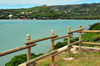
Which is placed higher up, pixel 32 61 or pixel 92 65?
pixel 32 61

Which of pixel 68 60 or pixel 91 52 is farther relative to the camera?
pixel 91 52

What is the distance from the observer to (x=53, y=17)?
118812 millimetres

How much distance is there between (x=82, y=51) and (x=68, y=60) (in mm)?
1681

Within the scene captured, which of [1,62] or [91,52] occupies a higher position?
[91,52]

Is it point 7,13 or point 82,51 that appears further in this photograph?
point 7,13

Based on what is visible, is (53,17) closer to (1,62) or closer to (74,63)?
(1,62)

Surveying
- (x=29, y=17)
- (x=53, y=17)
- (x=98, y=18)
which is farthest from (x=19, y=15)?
(x=98, y=18)

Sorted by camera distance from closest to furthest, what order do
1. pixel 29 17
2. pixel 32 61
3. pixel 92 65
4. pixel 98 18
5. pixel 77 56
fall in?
1. pixel 32 61
2. pixel 92 65
3. pixel 77 56
4. pixel 98 18
5. pixel 29 17

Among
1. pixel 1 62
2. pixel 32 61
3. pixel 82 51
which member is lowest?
pixel 1 62

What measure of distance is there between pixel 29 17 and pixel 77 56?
117 meters

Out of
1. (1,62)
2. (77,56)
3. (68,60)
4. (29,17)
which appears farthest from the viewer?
(29,17)

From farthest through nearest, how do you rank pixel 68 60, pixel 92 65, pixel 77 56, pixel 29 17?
pixel 29 17, pixel 77 56, pixel 68 60, pixel 92 65

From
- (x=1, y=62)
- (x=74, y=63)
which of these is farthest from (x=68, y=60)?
(x=1, y=62)

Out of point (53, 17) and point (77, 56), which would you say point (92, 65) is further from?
point (53, 17)
